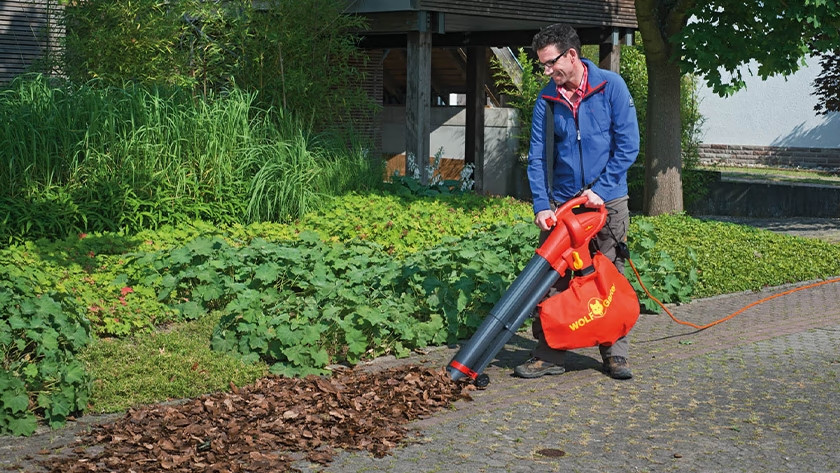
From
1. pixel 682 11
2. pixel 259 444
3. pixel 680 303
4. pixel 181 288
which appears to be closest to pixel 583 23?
pixel 682 11

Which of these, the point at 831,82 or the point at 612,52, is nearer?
the point at 612,52

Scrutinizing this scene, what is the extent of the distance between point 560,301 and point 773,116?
67.4 ft

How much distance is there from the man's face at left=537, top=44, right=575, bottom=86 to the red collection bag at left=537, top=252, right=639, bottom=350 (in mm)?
1052

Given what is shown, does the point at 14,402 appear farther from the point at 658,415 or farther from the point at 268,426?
the point at 658,415

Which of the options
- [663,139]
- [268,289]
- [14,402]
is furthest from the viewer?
[663,139]

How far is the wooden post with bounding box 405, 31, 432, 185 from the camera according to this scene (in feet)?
48.7

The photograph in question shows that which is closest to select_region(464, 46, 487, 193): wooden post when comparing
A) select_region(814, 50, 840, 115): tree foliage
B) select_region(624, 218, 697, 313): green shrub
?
select_region(814, 50, 840, 115): tree foliage

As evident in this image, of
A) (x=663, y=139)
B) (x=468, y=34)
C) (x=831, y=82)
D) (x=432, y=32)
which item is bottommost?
(x=663, y=139)

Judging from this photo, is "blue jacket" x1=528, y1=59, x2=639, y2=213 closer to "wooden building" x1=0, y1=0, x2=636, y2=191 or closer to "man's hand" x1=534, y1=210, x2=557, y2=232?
"man's hand" x1=534, y1=210, x2=557, y2=232

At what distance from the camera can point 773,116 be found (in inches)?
991

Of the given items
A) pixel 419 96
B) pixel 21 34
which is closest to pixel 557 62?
pixel 419 96

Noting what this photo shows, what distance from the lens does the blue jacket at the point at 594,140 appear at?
6348 mm

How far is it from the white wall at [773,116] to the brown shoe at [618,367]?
1874cm

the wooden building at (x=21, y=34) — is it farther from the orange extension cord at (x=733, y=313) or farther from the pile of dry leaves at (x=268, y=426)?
the pile of dry leaves at (x=268, y=426)
